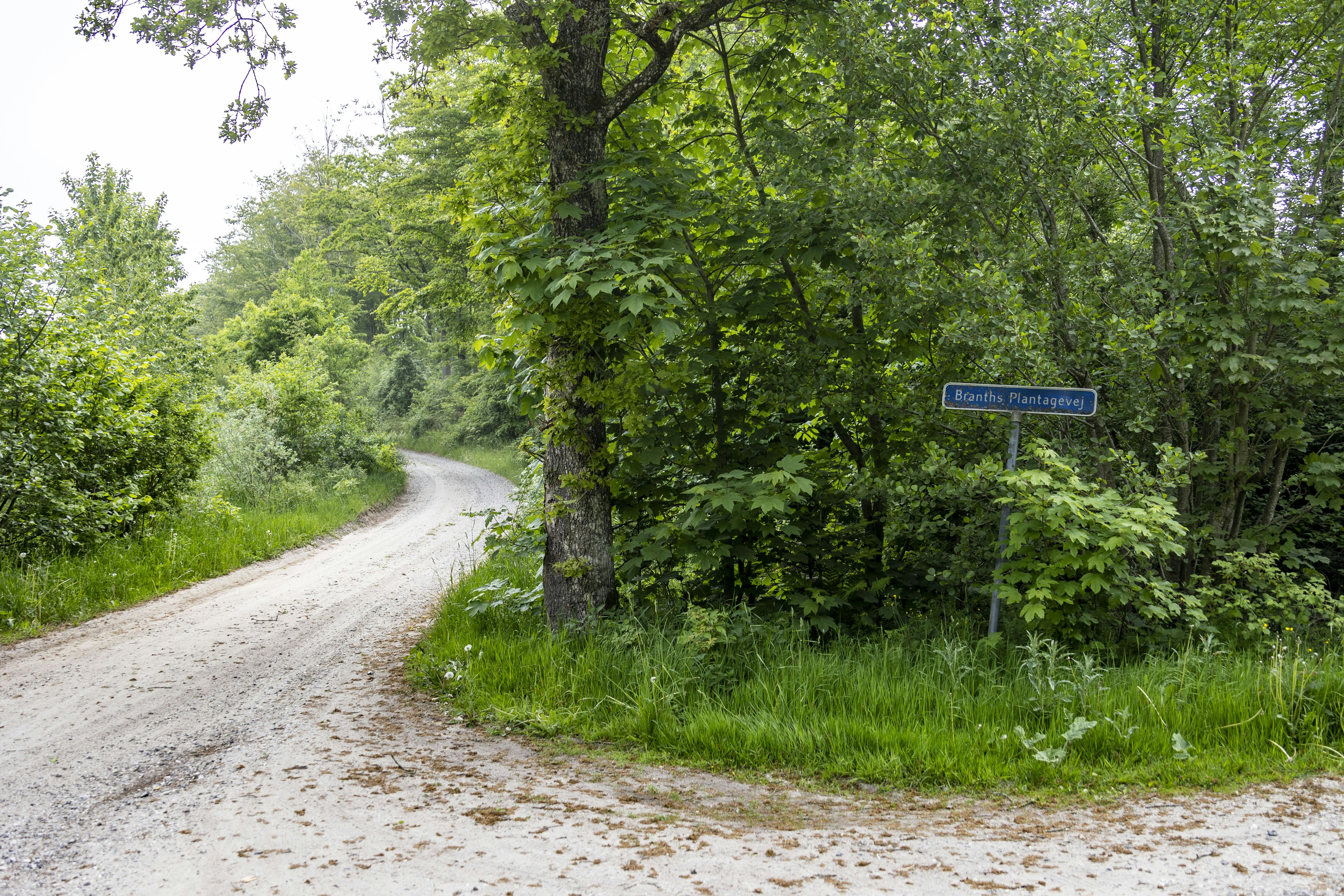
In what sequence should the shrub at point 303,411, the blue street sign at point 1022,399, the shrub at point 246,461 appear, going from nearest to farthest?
1. the blue street sign at point 1022,399
2. the shrub at point 246,461
3. the shrub at point 303,411

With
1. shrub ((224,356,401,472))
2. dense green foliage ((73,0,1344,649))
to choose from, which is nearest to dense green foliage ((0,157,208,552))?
dense green foliage ((73,0,1344,649))

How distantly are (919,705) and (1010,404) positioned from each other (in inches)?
83.0

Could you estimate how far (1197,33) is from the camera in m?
5.88

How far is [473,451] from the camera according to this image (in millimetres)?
33562

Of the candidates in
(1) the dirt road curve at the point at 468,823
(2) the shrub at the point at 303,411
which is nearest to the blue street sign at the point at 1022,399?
(1) the dirt road curve at the point at 468,823

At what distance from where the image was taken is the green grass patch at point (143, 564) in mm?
7910

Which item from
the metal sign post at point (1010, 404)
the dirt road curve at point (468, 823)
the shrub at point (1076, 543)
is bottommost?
the dirt road curve at point (468, 823)

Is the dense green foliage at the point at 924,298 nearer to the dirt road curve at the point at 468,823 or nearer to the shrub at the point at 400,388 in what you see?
the dirt road curve at the point at 468,823

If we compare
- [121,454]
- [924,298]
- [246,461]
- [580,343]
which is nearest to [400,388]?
[246,461]

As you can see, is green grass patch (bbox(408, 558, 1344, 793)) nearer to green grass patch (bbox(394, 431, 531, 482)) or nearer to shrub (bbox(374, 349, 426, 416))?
green grass patch (bbox(394, 431, 531, 482))

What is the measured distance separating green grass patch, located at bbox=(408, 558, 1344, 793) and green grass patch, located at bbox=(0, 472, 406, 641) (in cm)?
523

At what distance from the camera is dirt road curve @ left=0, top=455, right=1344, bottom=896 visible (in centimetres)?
316

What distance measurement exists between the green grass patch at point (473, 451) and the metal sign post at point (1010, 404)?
1952cm

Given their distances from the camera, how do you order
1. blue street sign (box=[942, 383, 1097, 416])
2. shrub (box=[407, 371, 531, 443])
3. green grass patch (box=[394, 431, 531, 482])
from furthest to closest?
shrub (box=[407, 371, 531, 443]) < green grass patch (box=[394, 431, 531, 482]) < blue street sign (box=[942, 383, 1097, 416])
